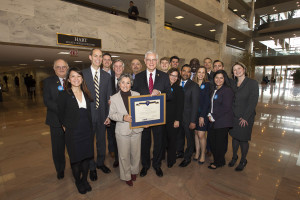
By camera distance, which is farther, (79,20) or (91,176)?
(79,20)

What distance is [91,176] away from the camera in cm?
298

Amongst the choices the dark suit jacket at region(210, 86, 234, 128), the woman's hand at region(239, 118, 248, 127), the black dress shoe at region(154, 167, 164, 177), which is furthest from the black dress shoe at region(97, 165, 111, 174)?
the woman's hand at region(239, 118, 248, 127)

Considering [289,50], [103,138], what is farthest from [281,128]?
[289,50]

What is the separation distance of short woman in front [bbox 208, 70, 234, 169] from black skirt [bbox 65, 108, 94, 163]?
7.25ft

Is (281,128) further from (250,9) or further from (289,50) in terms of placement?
(289,50)

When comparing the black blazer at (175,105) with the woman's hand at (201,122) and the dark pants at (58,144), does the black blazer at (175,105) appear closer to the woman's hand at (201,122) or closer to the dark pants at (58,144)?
the woman's hand at (201,122)

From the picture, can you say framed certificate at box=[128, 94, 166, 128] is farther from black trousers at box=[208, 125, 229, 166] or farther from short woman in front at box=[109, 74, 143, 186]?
black trousers at box=[208, 125, 229, 166]

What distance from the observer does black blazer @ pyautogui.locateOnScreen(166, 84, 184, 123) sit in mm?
3082

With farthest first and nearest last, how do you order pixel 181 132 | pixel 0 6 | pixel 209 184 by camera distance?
pixel 0 6 < pixel 181 132 < pixel 209 184

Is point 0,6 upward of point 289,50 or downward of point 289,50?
downward

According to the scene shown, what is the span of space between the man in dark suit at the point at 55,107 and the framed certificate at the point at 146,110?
1.21m

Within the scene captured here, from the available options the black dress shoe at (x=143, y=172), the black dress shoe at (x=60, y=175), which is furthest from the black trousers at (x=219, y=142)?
the black dress shoe at (x=60, y=175)

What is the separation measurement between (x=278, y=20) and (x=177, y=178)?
26.2m

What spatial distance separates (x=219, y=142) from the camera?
3188mm
